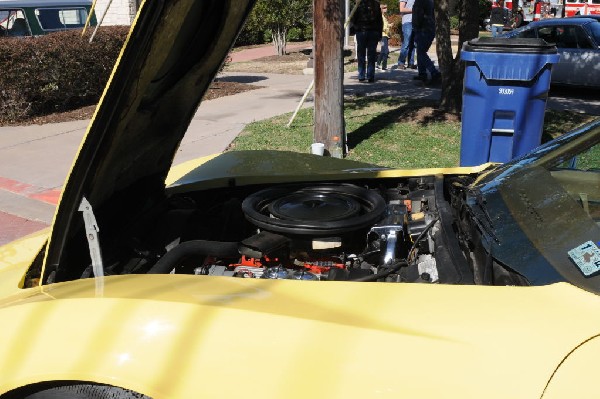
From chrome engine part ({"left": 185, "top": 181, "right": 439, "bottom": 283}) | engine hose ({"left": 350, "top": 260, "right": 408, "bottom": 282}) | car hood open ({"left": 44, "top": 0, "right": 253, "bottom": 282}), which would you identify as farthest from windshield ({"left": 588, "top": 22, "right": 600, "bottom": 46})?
engine hose ({"left": 350, "top": 260, "right": 408, "bottom": 282})

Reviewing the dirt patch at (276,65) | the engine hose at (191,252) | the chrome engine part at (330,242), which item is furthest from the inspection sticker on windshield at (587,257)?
the dirt patch at (276,65)

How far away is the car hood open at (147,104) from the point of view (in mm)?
2037

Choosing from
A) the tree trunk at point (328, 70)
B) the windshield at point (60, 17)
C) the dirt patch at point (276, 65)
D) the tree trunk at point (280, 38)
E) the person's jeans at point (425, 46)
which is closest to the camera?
the tree trunk at point (328, 70)

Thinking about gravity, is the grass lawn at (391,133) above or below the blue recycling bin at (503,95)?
below

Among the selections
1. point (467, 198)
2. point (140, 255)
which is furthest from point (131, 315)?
point (467, 198)

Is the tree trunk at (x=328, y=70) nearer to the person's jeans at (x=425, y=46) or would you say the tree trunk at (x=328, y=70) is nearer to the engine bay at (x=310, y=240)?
the engine bay at (x=310, y=240)

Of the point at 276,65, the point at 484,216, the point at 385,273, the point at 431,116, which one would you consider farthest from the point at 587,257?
the point at 276,65

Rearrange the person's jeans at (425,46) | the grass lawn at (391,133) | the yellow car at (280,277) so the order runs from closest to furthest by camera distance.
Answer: the yellow car at (280,277), the grass lawn at (391,133), the person's jeans at (425,46)

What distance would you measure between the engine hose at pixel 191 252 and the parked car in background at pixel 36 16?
11.7 metres

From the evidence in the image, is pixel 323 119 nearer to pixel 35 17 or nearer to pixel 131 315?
pixel 131 315

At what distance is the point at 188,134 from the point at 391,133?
282 centimetres

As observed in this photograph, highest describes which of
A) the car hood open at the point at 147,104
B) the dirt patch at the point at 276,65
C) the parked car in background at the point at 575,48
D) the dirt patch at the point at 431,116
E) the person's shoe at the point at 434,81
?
the car hood open at the point at 147,104

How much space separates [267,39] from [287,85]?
33.7 ft

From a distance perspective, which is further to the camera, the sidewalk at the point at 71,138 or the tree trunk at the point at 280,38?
the tree trunk at the point at 280,38
